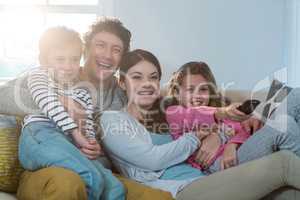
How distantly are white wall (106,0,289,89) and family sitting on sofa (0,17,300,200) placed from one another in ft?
2.50

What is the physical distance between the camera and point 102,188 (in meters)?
1.42

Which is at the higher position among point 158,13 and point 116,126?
point 158,13

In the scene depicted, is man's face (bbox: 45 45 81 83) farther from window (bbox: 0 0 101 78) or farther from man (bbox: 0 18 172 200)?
window (bbox: 0 0 101 78)

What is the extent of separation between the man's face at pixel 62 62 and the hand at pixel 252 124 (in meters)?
0.66

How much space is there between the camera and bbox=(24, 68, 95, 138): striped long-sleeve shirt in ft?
4.98

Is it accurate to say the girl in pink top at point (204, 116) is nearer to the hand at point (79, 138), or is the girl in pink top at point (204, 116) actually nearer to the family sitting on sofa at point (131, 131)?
the family sitting on sofa at point (131, 131)

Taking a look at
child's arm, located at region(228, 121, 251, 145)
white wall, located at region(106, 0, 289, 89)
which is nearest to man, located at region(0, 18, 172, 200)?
child's arm, located at region(228, 121, 251, 145)

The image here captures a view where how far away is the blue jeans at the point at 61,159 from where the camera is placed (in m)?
1.41

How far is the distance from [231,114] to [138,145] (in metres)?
0.38

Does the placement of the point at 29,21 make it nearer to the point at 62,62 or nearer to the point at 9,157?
the point at 62,62

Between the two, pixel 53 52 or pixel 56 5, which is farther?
pixel 56 5

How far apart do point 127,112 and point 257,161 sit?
0.53 metres

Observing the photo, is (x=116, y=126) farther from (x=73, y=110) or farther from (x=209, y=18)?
(x=209, y=18)

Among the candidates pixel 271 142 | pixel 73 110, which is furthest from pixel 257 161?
pixel 73 110
